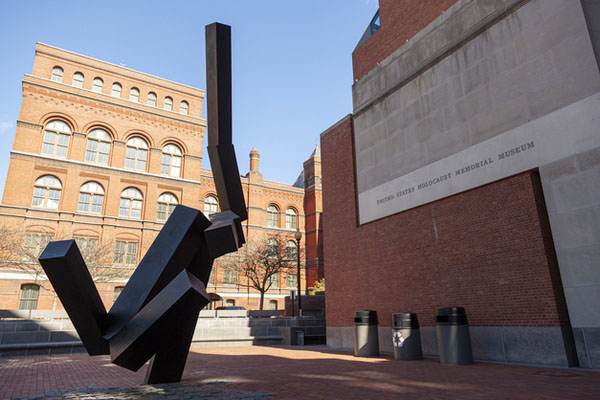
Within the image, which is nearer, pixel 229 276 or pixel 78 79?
pixel 78 79

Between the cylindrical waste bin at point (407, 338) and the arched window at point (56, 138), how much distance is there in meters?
32.7

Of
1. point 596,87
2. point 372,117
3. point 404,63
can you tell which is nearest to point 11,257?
point 372,117

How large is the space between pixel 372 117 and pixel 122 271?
25.6 metres

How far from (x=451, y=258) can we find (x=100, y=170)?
31.8 meters

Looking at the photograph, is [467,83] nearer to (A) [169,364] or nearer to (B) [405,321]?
(B) [405,321]

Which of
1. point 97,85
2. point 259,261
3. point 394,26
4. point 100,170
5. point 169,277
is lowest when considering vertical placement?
point 169,277

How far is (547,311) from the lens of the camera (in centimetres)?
869

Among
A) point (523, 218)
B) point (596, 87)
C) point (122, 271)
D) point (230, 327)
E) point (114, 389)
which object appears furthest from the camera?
point (122, 271)

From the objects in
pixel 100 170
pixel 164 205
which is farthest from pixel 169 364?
pixel 164 205

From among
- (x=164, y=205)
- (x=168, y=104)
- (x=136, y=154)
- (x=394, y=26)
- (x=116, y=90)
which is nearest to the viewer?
(x=394, y=26)

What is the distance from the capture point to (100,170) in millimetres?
34000

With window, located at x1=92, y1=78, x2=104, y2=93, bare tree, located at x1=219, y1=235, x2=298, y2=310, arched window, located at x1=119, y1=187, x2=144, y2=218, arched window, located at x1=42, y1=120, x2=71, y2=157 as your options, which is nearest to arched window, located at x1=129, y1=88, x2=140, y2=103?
window, located at x1=92, y1=78, x2=104, y2=93

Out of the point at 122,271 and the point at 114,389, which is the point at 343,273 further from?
the point at 122,271

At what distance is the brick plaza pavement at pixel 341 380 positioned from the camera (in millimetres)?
5508
